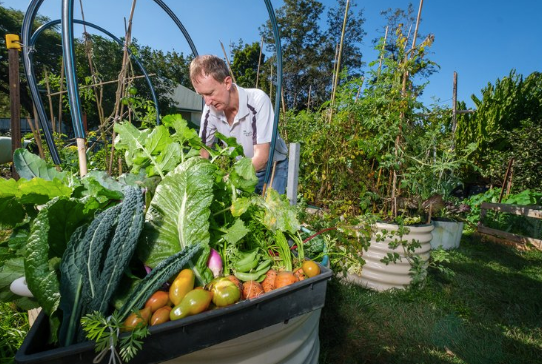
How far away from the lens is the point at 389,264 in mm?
2480

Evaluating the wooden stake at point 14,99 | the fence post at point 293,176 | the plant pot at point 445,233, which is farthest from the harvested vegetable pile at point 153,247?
the plant pot at point 445,233

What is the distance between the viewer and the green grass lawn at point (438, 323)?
1861 mm

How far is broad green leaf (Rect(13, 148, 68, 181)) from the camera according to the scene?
0.88 m

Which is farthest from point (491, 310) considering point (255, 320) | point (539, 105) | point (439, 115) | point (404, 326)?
point (539, 105)

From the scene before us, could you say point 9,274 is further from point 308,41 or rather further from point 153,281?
point 308,41

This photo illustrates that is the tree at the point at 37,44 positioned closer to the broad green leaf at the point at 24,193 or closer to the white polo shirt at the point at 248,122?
the white polo shirt at the point at 248,122

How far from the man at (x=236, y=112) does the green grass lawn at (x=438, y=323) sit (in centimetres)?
112

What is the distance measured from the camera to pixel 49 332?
20.8 inches

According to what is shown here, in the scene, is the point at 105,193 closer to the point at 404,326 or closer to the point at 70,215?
the point at 70,215

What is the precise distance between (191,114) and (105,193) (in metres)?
24.7

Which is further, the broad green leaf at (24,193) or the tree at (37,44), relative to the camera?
the tree at (37,44)

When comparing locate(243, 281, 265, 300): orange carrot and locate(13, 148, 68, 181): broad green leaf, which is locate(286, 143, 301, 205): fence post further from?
locate(13, 148, 68, 181): broad green leaf

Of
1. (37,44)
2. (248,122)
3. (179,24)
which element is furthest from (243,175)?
(37,44)

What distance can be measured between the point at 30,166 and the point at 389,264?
97.5 inches
